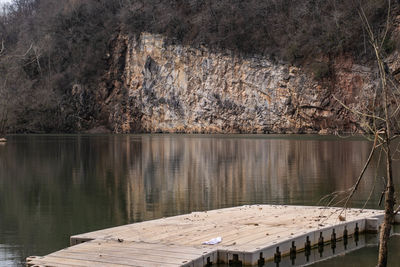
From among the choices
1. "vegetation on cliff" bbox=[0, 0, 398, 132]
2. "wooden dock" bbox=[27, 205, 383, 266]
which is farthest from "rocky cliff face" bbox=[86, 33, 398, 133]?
"wooden dock" bbox=[27, 205, 383, 266]

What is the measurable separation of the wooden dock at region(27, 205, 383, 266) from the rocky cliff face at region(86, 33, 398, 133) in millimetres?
52385

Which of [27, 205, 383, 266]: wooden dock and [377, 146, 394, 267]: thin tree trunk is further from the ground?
[377, 146, 394, 267]: thin tree trunk

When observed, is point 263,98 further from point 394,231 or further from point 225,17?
point 394,231

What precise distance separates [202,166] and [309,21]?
166 feet

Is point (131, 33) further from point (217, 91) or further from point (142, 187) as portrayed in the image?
point (142, 187)

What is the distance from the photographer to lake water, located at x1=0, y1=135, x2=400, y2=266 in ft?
50.0

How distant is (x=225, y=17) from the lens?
265ft

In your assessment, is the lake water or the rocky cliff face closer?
the lake water

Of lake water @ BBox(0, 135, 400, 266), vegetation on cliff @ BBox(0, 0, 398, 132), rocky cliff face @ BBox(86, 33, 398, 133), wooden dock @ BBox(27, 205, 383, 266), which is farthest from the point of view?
vegetation on cliff @ BBox(0, 0, 398, 132)

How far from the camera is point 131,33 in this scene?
8762 centimetres

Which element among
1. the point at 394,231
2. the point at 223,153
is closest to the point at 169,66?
the point at 223,153

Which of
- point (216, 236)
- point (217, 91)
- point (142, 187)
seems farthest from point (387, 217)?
point (217, 91)

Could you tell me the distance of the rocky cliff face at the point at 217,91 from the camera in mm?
70375

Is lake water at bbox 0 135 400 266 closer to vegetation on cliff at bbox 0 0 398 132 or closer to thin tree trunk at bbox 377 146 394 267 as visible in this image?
thin tree trunk at bbox 377 146 394 267
